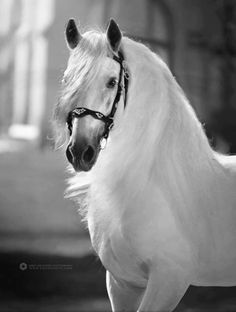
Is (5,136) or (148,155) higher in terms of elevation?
(148,155)

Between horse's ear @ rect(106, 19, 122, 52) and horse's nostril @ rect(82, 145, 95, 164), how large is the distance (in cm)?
27

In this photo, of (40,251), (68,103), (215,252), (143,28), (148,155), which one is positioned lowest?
(40,251)

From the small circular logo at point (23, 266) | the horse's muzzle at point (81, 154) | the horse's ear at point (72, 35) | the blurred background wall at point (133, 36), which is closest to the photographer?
the horse's muzzle at point (81, 154)

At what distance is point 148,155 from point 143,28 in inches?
50.2

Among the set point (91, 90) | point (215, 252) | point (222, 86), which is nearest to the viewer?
point (91, 90)

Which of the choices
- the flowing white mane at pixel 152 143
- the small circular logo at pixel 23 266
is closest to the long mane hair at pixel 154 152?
the flowing white mane at pixel 152 143

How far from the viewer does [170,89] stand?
3.76ft

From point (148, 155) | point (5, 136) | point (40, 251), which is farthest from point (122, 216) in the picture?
point (5, 136)

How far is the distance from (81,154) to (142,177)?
0.59 ft

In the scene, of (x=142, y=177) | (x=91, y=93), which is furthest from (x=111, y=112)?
(x=142, y=177)

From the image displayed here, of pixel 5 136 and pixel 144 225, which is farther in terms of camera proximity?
pixel 5 136

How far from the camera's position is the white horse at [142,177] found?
102cm

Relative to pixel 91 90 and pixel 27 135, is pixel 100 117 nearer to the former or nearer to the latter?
pixel 91 90

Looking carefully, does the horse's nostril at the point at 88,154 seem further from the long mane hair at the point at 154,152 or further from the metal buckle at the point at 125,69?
the metal buckle at the point at 125,69
